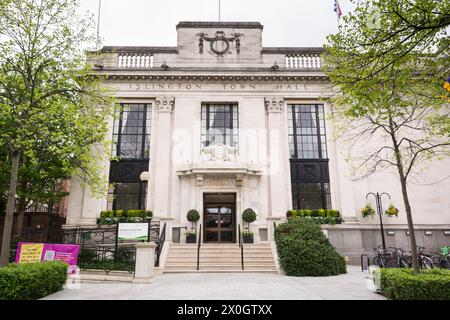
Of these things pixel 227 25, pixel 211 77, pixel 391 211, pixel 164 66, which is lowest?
pixel 391 211

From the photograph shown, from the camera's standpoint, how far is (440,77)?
32.9 ft

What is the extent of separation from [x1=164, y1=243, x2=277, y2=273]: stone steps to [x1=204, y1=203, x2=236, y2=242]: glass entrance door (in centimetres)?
274

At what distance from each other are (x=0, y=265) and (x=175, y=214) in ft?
34.6

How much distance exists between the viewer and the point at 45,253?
11.0m

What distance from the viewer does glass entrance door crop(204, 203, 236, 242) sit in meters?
19.5

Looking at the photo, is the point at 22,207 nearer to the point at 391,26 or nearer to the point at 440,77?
the point at 391,26

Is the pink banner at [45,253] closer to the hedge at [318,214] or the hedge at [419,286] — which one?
the hedge at [419,286]

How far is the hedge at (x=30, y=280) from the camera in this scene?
7.54 m

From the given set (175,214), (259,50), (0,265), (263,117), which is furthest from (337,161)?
(0,265)

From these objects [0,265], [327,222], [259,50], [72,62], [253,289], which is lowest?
[253,289]

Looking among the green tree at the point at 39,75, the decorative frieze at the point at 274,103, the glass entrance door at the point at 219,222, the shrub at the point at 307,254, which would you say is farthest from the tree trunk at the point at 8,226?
the decorative frieze at the point at 274,103

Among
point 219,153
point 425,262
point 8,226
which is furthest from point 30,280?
point 425,262

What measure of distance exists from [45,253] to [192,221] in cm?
861

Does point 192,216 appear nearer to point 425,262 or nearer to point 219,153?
point 219,153
